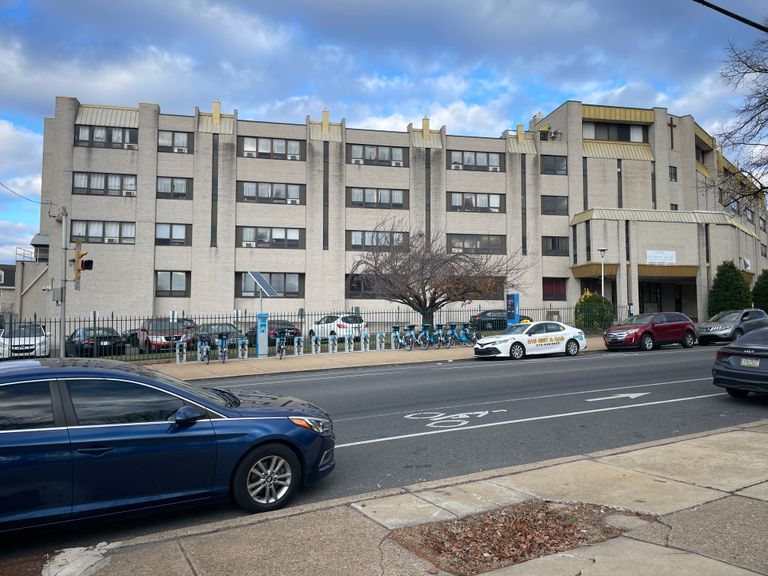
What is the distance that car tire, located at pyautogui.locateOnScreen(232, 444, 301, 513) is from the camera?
5176mm

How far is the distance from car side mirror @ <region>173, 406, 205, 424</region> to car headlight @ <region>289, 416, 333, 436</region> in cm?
86

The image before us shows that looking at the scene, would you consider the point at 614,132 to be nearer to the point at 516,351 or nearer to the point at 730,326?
the point at 730,326

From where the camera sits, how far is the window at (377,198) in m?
41.2

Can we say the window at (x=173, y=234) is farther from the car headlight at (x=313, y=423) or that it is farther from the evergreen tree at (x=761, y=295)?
the evergreen tree at (x=761, y=295)

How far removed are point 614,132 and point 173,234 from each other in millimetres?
33708

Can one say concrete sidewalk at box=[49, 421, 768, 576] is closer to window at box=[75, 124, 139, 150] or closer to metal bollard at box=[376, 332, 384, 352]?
metal bollard at box=[376, 332, 384, 352]

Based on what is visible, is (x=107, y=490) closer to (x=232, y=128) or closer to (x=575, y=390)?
(x=575, y=390)

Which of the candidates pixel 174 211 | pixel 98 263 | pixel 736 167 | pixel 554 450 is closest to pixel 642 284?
pixel 736 167

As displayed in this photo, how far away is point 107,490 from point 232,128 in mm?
37578

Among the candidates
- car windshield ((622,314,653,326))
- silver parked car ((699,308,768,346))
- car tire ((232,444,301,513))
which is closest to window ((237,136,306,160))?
car windshield ((622,314,653,326))

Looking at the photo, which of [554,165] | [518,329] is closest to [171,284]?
[518,329]

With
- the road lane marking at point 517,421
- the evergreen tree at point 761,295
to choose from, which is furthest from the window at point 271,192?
the evergreen tree at point 761,295

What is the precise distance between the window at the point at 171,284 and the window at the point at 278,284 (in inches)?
135

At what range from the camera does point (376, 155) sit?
137 feet
